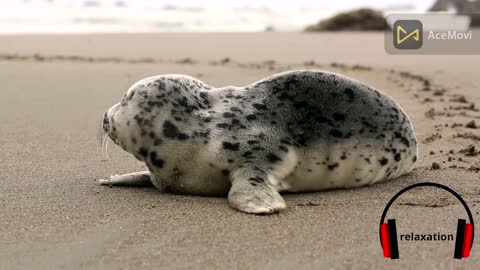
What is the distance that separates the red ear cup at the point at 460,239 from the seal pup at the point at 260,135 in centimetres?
77

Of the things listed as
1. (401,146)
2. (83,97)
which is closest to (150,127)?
(401,146)

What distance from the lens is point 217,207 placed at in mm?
3229

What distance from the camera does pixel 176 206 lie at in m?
3.24

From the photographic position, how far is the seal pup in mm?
3406

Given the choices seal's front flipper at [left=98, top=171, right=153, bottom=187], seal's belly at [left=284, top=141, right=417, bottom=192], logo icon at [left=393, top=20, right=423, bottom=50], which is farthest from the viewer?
logo icon at [left=393, top=20, right=423, bottom=50]

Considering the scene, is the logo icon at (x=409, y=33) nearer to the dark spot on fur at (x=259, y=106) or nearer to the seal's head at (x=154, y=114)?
the dark spot on fur at (x=259, y=106)

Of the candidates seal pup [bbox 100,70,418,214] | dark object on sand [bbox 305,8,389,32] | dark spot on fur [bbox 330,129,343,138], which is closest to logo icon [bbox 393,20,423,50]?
seal pup [bbox 100,70,418,214]

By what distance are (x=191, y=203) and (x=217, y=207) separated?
138 millimetres

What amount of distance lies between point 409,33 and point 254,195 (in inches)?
258

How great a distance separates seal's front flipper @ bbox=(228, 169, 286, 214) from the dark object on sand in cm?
1273

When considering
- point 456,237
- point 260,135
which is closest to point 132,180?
point 260,135

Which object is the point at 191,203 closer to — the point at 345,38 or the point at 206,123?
the point at 206,123

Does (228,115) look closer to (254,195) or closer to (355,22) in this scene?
(254,195)

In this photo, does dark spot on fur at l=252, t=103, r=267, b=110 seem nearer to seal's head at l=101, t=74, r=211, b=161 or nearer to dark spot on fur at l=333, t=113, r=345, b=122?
seal's head at l=101, t=74, r=211, b=161
